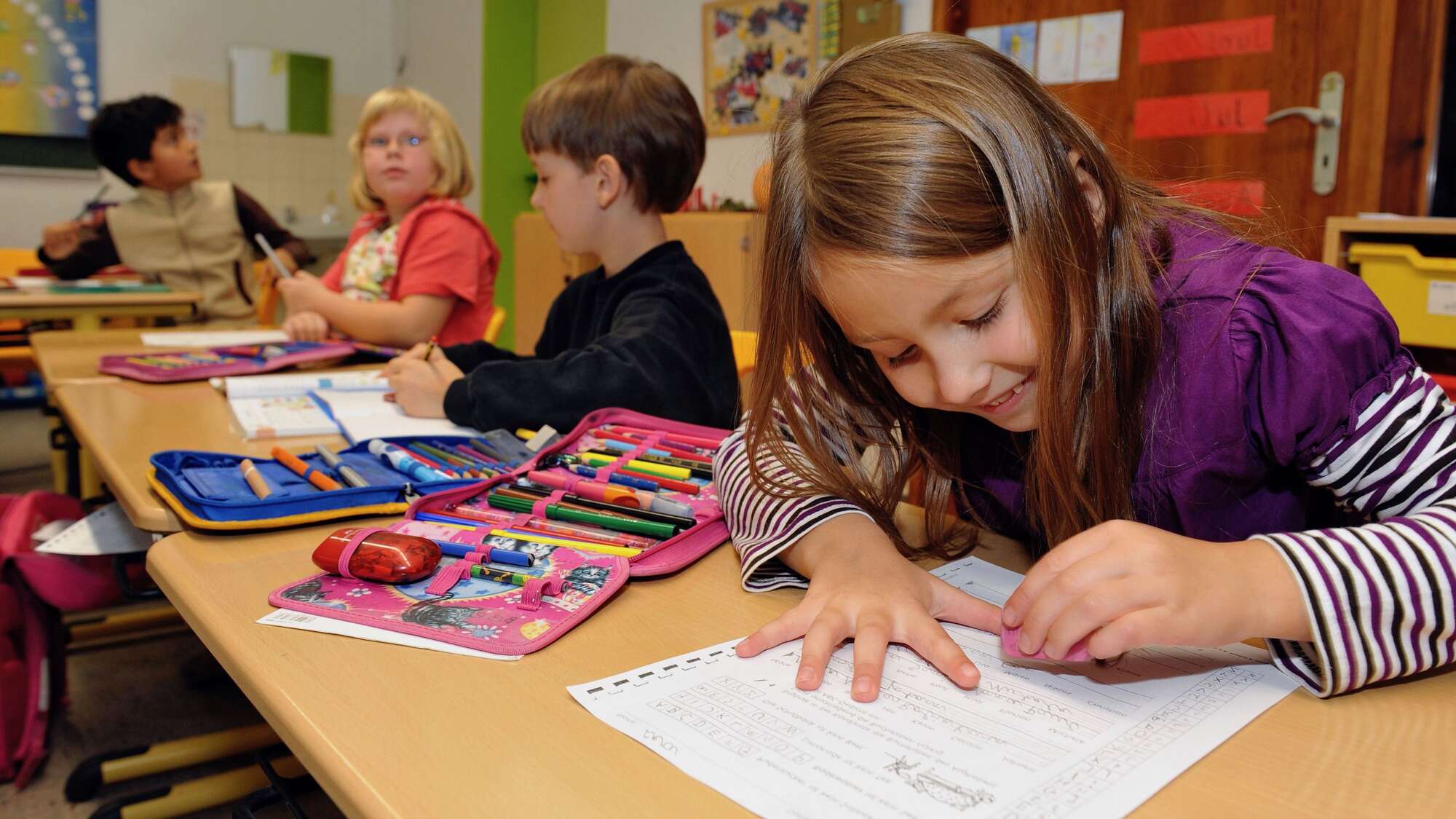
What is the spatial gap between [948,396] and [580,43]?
13.5 ft

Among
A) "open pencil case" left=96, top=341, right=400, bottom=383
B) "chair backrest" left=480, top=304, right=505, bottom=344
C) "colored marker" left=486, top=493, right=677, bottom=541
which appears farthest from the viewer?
"chair backrest" left=480, top=304, right=505, bottom=344

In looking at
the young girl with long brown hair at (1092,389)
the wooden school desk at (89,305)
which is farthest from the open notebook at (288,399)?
the wooden school desk at (89,305)

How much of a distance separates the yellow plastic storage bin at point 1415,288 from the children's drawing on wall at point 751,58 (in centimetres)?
187

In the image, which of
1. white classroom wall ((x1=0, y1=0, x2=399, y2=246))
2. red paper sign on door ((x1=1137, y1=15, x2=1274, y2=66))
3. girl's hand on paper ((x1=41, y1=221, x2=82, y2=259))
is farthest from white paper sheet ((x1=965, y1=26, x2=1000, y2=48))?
girl's hand on paper ((x1=41, y1=221, x2=82, y2=259))

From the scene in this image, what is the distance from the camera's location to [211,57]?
14.8 feet

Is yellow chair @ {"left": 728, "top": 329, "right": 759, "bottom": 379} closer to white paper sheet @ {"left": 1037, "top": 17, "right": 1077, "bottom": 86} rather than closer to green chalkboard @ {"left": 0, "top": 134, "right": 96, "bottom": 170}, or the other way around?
white paper sheet @ {"left": 1037, "top": 17, "right": 1077, "bottom": 86}

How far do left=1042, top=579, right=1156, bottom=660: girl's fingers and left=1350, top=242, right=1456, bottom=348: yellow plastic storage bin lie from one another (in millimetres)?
1509

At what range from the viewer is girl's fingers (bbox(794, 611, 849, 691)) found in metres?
0.53

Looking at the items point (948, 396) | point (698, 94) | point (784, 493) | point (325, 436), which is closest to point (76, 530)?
point (325, 436)

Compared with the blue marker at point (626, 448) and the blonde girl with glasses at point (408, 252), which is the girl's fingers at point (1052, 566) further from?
the blonde girl with glasses at point (408, 252)

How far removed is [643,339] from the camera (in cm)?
120

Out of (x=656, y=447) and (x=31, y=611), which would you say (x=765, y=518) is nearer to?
(x=656, y=447)

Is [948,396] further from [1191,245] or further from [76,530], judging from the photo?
[76,530]

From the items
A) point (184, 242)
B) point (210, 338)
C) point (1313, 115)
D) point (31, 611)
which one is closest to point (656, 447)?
point (31, 611)
